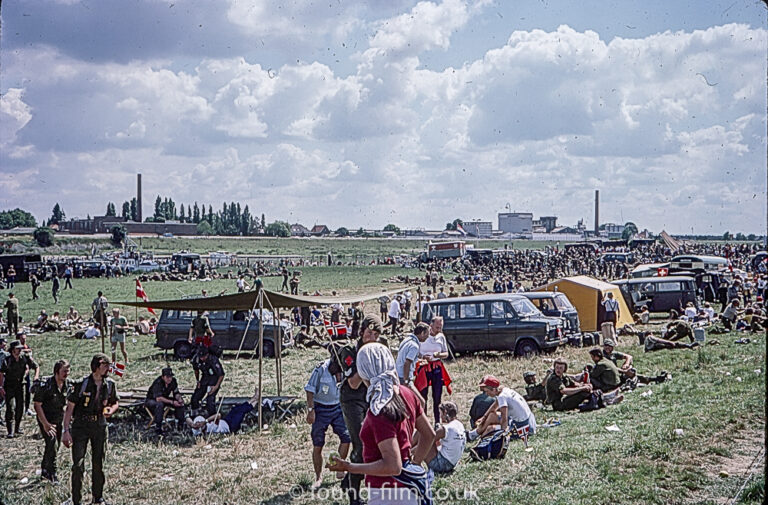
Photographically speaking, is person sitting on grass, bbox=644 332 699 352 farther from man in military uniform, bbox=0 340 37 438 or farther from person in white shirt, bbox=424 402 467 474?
man in military uniform, bbox=0 340 37 438

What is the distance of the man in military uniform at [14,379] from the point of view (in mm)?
9766

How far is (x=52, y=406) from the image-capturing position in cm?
821

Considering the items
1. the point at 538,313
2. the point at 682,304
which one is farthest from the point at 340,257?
the point at 538,313

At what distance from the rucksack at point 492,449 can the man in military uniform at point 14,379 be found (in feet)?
21.1

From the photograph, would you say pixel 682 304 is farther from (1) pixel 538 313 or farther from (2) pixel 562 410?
(2) pixel 562 410

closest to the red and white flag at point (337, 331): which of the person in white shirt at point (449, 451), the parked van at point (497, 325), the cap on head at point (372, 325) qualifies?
the parked van at point (497, 325)

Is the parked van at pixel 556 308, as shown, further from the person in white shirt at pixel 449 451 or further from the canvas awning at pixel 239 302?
the person in white shirt at pixel 449 451

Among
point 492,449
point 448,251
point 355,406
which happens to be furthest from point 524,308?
point 448,251

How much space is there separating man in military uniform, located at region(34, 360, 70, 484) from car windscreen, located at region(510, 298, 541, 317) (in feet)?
36.7

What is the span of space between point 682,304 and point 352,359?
21.9m

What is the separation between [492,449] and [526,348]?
344 inches

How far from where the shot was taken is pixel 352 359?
746 centimetres

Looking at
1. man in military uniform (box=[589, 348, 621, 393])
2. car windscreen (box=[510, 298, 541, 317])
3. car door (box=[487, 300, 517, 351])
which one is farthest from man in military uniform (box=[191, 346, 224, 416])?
car windscreen (box=[510, 298, 541, 317])

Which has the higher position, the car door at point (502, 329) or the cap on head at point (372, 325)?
the cap on head at point (372, 325)
